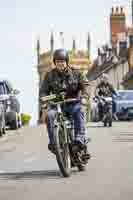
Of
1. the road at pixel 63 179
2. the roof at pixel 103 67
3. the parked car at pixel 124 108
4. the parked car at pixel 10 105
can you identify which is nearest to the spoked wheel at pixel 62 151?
the road at pixel 63 179

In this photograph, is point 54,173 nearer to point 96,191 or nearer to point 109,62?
point 96,191

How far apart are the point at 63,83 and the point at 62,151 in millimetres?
927

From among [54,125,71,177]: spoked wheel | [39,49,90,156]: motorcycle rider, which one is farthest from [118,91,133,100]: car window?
[54,125,71,177]: spoked wheel

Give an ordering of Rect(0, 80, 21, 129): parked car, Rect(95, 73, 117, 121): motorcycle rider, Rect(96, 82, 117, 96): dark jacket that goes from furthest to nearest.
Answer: Rect(0, 80, 21, 129): parked car, Rect(96, 82, 117, 96): dark jacket, Rect(95, 73, 117, 121): motorcycle rider

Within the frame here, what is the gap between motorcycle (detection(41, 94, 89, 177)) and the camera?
12312 millimetres

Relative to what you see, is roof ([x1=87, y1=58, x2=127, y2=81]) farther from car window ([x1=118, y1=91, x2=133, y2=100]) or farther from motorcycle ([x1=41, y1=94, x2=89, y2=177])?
motorcycle ([x1=41, y1=94, x2=89, y2=177])

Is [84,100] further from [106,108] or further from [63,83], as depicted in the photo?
[106,108]

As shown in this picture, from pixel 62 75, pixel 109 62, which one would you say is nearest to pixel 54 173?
pixel 62 75

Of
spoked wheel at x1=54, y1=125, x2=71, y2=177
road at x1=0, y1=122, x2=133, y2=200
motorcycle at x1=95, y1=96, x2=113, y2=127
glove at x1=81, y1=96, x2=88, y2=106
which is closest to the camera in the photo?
road at x1=0, y1=122, x2=133, y2=200

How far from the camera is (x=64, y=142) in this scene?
41.1 ft

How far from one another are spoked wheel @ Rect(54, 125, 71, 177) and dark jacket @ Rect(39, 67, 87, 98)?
0.54 m

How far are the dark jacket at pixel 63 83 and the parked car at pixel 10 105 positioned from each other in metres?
17.8

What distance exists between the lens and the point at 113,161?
49.2 feet

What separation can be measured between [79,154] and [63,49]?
148 cm
